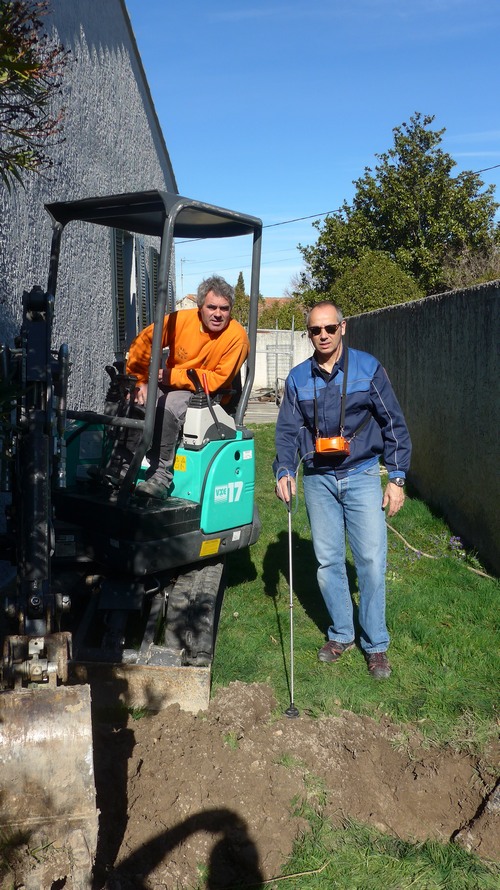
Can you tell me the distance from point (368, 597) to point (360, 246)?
23.3 metres

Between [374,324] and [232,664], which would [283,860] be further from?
[374,324]

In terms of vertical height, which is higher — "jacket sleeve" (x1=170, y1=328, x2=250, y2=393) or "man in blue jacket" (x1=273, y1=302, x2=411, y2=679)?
"jacket sleeve" (x1=170, y1=328, x2=250, y2=393)

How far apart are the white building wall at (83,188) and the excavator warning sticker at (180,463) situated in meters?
1.52

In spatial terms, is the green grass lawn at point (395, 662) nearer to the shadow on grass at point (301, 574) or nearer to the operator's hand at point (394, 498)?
the shadow on grass at point (301, 574)

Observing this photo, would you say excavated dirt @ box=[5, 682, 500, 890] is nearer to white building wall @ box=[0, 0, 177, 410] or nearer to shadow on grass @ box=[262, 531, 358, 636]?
shadow on grass @ box=[262, 531, 358, 636]

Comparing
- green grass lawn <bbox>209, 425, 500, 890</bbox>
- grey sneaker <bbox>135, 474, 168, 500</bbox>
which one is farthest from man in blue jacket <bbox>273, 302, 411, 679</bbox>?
grey sneaker <bbox>135, 474, 168, 500</bbox>

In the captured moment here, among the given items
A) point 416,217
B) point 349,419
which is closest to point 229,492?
point 349,419

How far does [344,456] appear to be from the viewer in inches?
170

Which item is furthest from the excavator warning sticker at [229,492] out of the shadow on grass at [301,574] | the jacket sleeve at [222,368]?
the shadow on grass at [301,574]

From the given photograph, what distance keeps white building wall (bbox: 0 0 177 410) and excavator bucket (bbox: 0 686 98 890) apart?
302 cm

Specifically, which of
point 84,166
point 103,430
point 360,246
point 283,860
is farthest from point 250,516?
point 360,246

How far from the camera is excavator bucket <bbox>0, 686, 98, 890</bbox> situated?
250cm

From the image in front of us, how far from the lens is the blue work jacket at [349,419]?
425cm

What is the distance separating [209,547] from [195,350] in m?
1.22
